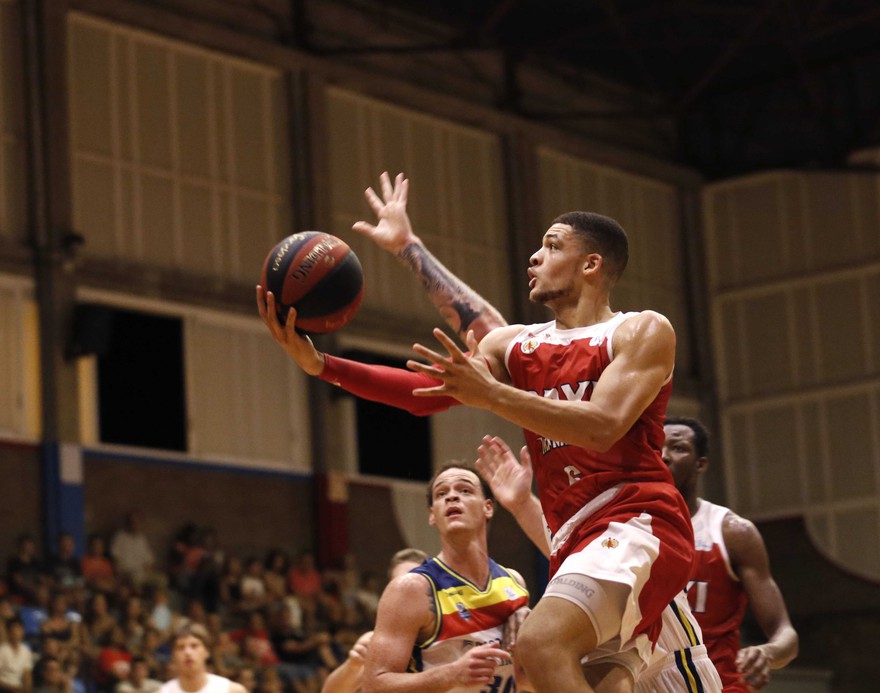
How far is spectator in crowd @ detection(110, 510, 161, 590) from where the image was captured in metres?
17.5

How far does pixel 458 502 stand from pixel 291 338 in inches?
66.1

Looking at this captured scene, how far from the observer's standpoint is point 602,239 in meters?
5.63

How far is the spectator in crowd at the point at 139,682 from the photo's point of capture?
13.6m

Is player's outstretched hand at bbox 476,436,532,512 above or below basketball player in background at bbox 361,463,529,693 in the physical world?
above

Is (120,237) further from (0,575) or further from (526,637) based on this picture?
(526,637)

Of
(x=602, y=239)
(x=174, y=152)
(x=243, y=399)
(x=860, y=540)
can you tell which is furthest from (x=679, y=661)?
(x=860, y=540)

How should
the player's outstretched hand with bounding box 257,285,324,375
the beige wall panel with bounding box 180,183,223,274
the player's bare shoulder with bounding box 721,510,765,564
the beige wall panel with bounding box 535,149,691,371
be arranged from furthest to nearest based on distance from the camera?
the beige wall panel with bounding box 535,149,691,371, the beige wall panel with bounding box 180,183,223,274, the player's bare shoulder with bounding box 721,510,765,564, the player's outstretched hand with bounding box 257,285,324,375

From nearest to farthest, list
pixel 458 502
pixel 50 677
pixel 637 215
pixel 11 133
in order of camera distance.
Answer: pixel 458 502 < pixel 50 677 < pixel 11 133 < pixel 637 215

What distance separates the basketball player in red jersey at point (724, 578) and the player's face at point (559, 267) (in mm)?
1870

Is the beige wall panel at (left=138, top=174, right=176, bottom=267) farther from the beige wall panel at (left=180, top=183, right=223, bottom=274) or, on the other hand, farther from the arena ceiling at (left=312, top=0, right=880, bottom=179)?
the arena ceiling at (left=312, top=0, right=880, bottom=179)

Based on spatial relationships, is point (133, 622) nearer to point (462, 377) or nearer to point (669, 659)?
point (669, 659)

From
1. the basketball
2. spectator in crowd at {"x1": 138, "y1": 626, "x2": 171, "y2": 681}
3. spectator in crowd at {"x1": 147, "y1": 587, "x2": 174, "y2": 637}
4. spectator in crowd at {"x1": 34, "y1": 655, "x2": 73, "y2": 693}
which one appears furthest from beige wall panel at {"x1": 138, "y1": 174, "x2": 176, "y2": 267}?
the basketball

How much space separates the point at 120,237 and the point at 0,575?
4.53m

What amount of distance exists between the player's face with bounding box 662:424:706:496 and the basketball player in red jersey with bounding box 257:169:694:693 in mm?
1768
